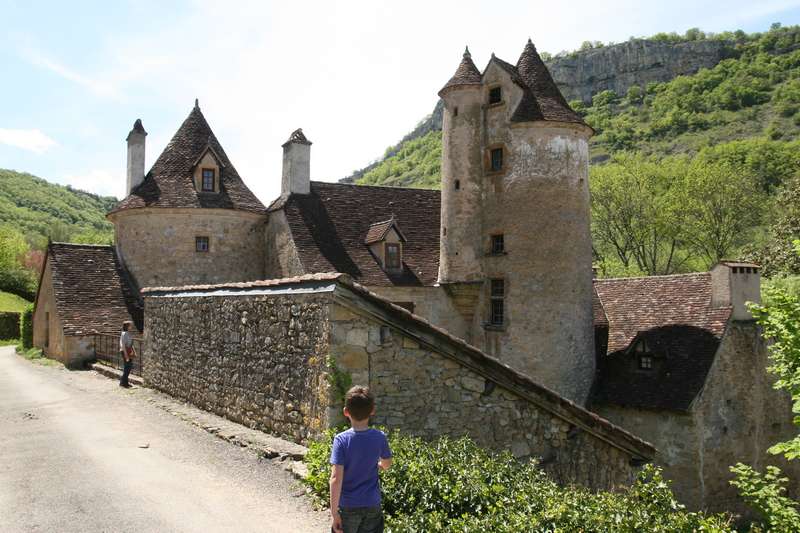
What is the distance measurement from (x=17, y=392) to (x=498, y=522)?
662 inches

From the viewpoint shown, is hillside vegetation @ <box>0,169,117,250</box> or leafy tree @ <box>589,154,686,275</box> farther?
hillside vegetation @ <box>0,169,117,250</box>

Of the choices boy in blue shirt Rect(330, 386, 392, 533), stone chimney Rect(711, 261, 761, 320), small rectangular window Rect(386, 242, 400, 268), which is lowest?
boy in blue shirt Rect(330, 386, 392, 533)

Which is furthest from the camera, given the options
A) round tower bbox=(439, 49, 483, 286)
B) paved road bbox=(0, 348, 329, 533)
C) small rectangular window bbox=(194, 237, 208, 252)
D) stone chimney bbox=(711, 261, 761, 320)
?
small rectangular window bbox=(194, 237, 208, 252)

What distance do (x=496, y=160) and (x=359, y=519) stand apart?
1944 cm

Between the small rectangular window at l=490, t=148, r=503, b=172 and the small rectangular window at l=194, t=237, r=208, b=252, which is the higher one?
the small rectangular window at l=490, t=148, r=503, b=172

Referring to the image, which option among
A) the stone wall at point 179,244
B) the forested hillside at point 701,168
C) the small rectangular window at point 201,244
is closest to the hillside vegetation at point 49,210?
the forested hillside at point 701,168

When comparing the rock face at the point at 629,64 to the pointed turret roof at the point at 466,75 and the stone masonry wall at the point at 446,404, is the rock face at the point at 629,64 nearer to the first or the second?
the pointed turret roof at the point at 466,75

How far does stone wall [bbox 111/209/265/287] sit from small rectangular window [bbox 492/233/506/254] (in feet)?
35.0

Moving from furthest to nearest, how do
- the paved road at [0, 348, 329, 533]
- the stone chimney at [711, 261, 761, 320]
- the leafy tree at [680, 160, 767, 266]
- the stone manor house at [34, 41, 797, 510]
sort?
the leafy tree at [680, 160, 767, 266] < the stone chimney at [711, 261, 761, 320] < the stone manor house at [34, 41, 797, 510] < the paved road at [0, 348, 329, 533]

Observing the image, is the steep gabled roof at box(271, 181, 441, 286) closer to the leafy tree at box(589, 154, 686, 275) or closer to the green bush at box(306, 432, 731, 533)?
the green bush at box(306, 432, 731, 533)

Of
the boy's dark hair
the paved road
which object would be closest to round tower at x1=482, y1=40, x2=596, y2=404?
the paved road

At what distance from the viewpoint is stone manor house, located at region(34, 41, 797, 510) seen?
12.8 m

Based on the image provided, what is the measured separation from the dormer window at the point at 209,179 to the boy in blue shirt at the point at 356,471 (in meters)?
23.7

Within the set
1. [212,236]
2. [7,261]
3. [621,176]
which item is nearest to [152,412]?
[212,236]
